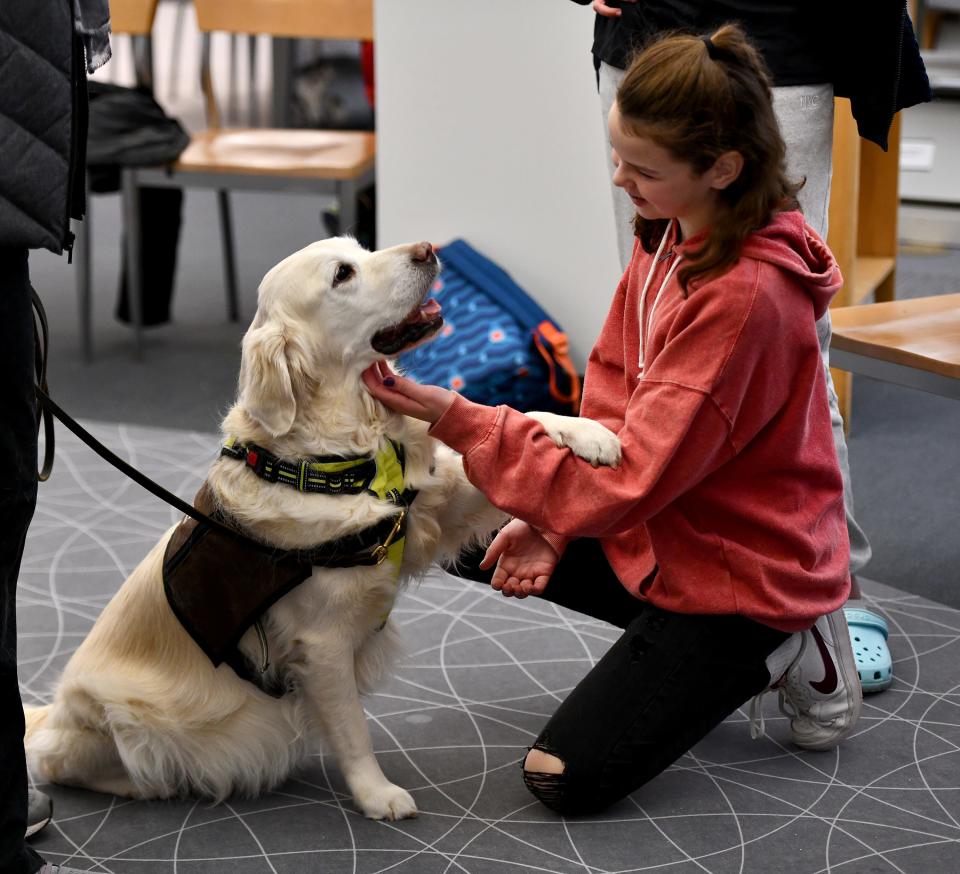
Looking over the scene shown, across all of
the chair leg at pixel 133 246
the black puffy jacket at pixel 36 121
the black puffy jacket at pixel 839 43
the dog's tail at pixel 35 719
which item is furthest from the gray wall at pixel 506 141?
the black puffy jacket at pixel 36 121

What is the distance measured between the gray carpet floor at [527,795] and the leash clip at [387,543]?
0.39 m

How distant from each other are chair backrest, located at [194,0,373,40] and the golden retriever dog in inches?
84.2

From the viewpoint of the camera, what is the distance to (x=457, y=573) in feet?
6.84

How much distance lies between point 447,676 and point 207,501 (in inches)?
24.9

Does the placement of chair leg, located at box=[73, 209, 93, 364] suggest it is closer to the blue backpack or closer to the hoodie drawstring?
the blue backpack

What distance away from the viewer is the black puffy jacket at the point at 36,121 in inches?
51.6

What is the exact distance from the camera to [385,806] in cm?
179

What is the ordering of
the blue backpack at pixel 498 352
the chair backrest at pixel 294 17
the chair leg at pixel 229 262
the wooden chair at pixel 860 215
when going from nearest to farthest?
the wooden chair at pixel 860 215, the blue backpack at pixel 498 352, the chair backrest at pixel 294 17, the chair leg at pixel 229 262

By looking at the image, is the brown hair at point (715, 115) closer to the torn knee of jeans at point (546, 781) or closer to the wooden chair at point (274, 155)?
the torn knee of jeans at point (546, 781)

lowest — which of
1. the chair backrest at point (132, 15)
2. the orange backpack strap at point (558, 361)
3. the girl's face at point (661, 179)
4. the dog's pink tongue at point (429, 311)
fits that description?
the orange backpack strap at point (558, 361)

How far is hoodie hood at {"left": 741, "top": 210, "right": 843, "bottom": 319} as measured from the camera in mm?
1589

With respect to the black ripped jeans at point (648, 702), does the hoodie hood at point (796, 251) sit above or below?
above

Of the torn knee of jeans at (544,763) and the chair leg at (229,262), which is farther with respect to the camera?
the chair leg at (229,262)

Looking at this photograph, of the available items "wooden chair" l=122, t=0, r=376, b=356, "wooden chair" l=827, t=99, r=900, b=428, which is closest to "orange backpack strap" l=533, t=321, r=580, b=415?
"wooden chair" l=827, t=99, r=900, b=428
